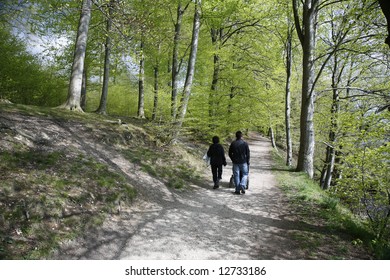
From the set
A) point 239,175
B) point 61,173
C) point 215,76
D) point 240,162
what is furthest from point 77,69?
point 215,76

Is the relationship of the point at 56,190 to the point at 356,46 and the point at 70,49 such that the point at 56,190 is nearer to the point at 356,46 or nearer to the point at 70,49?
the point at 356,46

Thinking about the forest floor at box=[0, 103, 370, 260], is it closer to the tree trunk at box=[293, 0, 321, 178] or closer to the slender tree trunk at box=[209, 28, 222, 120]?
the tree trunk at box=[293, 0, 321, 178]

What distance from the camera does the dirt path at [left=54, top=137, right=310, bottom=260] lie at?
4387 mm

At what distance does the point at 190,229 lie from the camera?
5.39 m

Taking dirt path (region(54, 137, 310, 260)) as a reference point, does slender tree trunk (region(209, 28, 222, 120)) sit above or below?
above

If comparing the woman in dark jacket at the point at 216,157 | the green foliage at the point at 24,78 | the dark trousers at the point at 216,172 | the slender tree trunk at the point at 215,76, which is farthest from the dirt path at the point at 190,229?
the green foliage at the point at 24,78

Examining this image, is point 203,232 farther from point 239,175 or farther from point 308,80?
point 308,80

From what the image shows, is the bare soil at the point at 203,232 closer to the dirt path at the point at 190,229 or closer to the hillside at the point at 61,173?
the dirt path at the point at 190,229

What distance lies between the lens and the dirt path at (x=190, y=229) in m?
A: 4.39

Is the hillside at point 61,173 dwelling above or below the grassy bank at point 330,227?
above

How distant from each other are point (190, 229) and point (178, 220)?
20.2 inches

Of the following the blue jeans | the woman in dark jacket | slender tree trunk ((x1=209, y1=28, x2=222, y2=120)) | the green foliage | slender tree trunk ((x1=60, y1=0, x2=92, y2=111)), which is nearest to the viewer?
the blue jeans

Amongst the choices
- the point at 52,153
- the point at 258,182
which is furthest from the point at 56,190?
the point at 258,182

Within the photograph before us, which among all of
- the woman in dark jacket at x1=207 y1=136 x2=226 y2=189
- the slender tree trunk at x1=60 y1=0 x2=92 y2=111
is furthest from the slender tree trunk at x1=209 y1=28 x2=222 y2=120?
the slender tree trunk at x1=60 y1=0 x2=92 y2=111
